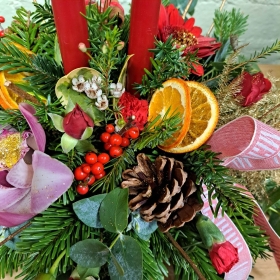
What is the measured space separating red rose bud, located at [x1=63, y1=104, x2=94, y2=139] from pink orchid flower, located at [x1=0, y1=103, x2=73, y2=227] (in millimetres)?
34

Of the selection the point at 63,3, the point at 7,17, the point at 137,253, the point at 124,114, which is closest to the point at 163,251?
the point at 137,253

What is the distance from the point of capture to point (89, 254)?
1.16 ft

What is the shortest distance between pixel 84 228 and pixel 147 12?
0.79ft

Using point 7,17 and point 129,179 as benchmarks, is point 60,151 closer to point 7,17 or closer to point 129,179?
point 129,179

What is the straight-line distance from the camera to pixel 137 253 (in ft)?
1.16

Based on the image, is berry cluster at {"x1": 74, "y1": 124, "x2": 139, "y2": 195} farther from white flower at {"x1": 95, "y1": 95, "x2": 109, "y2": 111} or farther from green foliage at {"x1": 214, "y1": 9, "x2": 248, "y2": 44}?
green foliage at {"x1": 214, "y1": 9, "x2": 248, "y2": 44}

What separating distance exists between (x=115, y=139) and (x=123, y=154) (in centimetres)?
3

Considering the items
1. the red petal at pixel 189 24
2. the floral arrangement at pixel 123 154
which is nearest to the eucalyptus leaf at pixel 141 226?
the floral arrangement at pixel 123 154

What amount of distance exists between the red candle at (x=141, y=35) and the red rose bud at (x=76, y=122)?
8 centimetres

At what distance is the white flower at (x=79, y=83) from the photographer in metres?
0.34

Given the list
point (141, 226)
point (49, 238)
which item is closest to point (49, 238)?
point (49, 238)

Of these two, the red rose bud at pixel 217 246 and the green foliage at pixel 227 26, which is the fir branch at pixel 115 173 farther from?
the green foliage at pixel 227 26

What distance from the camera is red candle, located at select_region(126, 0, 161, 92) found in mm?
315

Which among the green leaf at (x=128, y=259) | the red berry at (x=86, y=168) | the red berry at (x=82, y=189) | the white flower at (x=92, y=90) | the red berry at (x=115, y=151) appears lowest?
the green leaf at (x=128, y=259)
